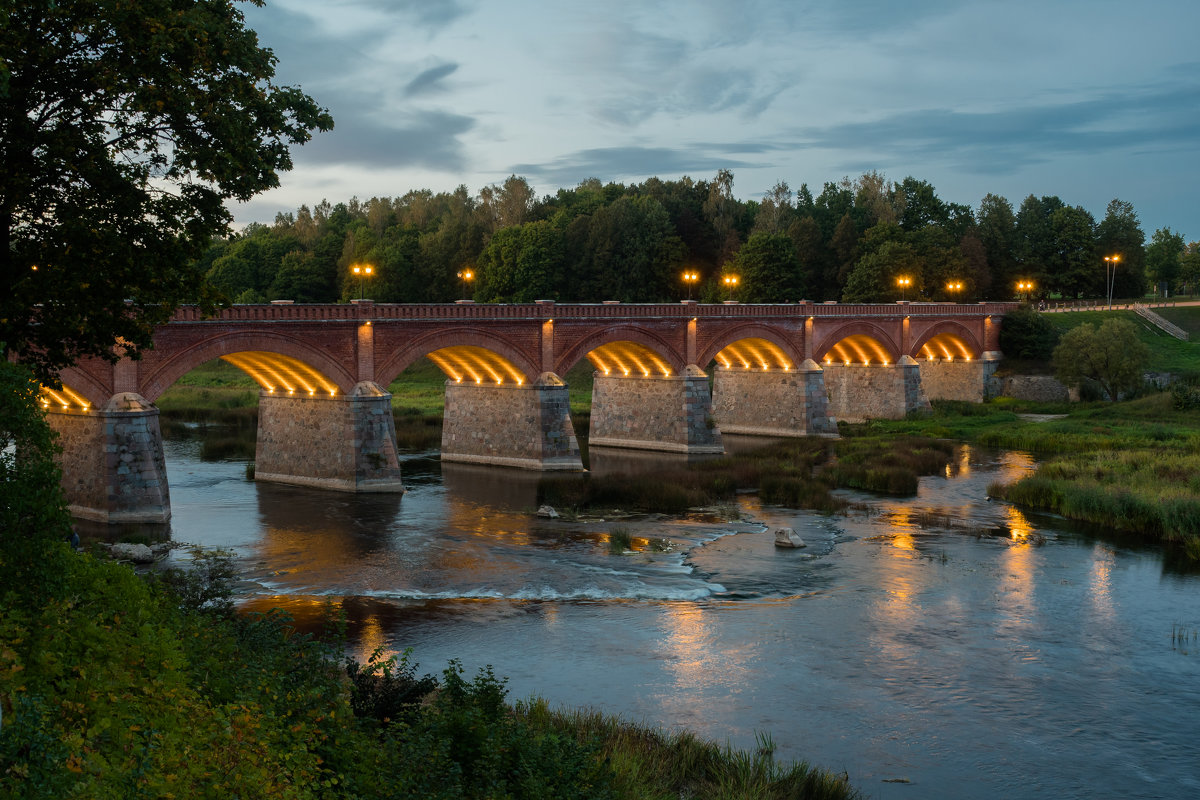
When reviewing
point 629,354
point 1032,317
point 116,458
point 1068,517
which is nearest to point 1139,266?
point 1032,317

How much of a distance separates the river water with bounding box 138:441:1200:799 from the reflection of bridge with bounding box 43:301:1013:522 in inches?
143

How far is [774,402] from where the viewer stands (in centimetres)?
6266

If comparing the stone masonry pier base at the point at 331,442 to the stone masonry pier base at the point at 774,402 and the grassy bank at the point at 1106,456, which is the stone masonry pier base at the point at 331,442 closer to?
the grassy bank at the point at 1106,456

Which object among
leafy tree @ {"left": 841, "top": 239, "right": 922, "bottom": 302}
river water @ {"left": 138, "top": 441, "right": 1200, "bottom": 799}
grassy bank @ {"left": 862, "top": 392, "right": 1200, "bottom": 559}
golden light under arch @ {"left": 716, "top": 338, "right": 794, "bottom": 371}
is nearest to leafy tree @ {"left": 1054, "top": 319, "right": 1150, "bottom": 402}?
grassy bank @ {"left": 862, "top": 392, "right": 1200, "bottom": 559}

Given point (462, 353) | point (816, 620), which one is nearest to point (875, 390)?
point (462, 353)

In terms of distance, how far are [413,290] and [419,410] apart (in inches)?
1862

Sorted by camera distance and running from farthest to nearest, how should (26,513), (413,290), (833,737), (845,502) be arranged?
(413,290)
(845,502)
(833,737)
(26,513)

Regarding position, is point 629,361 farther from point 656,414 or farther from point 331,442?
point 331,442

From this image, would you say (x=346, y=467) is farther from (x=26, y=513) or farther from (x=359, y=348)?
(x=26, y=513)

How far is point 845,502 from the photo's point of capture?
3938 cm

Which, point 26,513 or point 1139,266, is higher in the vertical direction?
point 1139,266

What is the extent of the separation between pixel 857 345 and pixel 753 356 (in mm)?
9604

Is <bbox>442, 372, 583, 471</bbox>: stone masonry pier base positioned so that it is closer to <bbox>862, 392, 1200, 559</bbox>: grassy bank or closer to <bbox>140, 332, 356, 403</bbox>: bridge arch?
<bbox>140, 332, 356, 403</bbox>: bridge arch

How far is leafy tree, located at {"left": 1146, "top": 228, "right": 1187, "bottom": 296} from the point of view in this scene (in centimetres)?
13100
